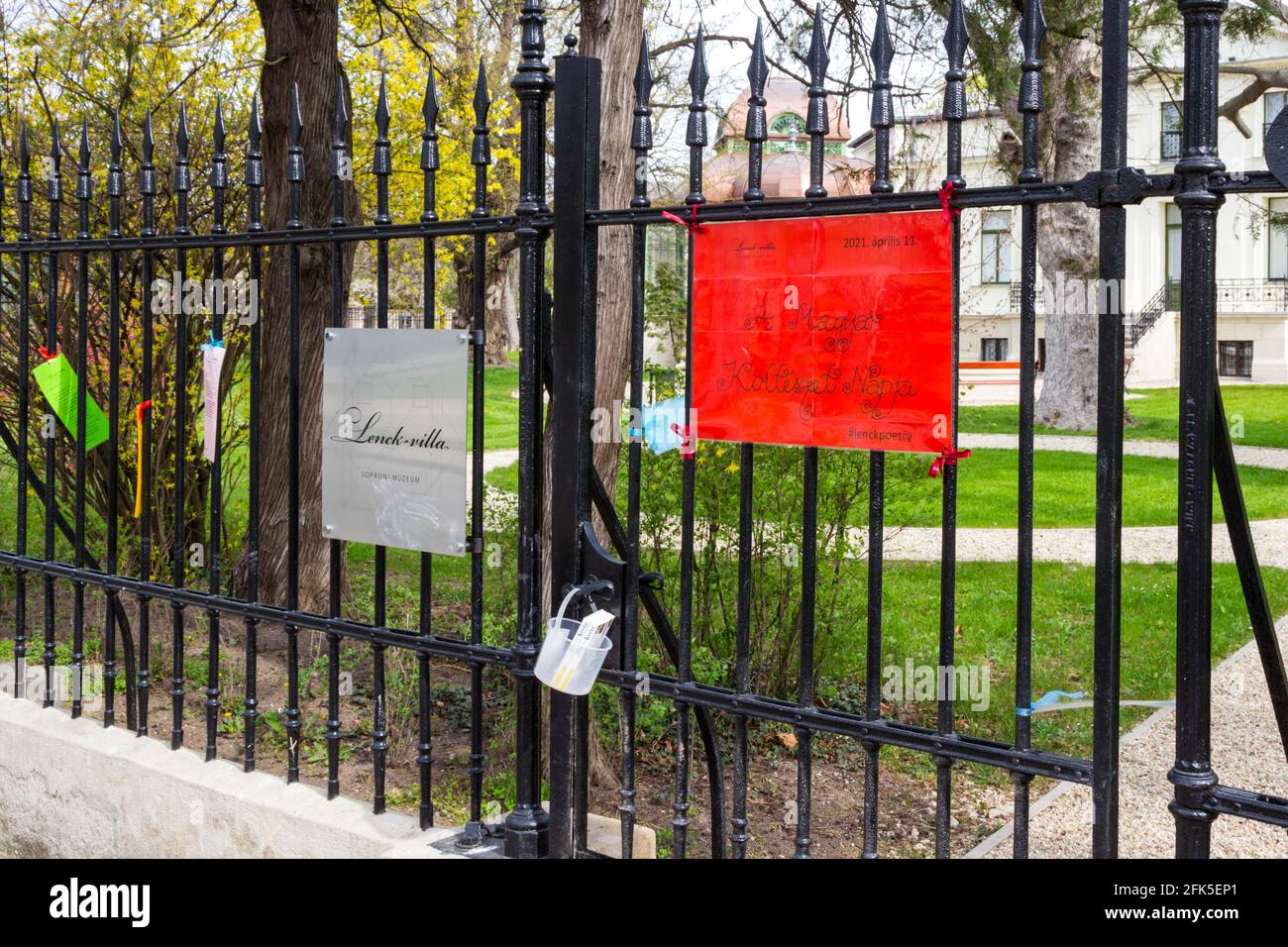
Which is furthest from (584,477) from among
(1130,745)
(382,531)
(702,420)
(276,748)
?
(1130,745)

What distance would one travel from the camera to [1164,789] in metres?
5.58

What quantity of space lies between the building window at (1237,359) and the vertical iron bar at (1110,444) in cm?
3366

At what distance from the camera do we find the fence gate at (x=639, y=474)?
2406 millimetres

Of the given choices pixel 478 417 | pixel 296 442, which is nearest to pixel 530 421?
pixel 478 417

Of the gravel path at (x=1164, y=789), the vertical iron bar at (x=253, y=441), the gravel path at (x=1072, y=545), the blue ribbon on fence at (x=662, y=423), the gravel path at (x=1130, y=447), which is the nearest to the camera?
the blue ribbon on fence at (x=662, y=423)

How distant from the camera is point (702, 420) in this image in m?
3.04

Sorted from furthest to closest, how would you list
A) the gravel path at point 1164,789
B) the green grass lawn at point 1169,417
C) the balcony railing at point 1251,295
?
the balcony railing at point 1251,295 < the green grass lawn at point 1169,417 < the gravel path at point 1164,789

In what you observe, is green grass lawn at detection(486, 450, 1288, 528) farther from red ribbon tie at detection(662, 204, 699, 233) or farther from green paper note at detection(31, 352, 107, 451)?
red ribbon tie at detection(662, 204, 699, 233)

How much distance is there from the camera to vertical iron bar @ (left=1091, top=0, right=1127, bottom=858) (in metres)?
2.41

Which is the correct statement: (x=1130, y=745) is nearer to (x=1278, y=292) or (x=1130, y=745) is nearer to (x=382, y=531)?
(x=382, y=531)

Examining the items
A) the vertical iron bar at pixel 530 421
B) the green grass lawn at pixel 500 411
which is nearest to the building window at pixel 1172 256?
the green grass lawn at pixel 500 411

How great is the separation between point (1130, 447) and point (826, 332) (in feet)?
54.0

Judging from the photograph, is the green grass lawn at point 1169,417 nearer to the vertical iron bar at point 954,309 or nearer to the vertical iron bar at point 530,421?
the vertical iron bar at point 530,421
